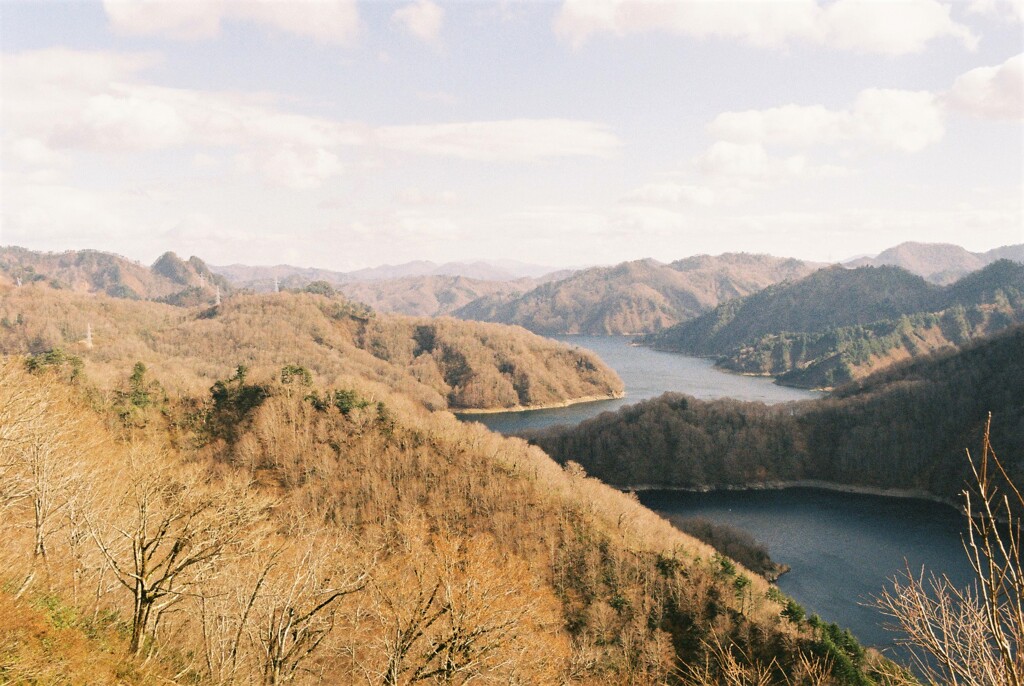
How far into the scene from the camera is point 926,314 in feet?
623

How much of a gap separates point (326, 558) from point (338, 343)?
146253 mm

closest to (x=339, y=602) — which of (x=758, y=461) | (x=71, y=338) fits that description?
(x=758, y=461)

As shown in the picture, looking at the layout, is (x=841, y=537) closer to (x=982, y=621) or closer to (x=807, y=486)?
(x=807, y=486)

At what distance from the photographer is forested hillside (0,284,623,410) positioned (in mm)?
139875

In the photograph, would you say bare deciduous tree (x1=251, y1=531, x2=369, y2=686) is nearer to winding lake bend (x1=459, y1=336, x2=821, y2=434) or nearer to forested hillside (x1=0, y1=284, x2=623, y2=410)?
winding lake bend (x1=459, y1=336, x2=821, y2=434)

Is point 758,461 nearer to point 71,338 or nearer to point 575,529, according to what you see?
point 575,529

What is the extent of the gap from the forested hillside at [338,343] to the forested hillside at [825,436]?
52738 millimetres

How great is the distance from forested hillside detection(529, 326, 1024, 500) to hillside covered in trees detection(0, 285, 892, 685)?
97.6 ft

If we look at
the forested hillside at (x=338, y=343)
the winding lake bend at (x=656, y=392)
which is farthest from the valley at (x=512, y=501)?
the forested hillside at (x=338, y=343)

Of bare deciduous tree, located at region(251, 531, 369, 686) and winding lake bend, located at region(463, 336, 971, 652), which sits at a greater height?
bare deciduous tree, located at region(251, 531, 369, 686)

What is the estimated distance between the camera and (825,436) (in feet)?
297

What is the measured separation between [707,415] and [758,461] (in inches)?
396

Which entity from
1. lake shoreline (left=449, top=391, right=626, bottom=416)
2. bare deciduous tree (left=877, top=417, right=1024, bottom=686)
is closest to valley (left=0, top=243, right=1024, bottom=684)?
lake shoreline (left=449, top=391, right=626, bottom=416)

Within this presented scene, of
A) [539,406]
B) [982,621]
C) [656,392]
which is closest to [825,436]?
[656,392]
